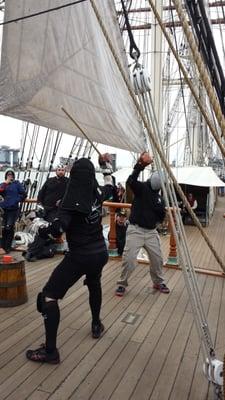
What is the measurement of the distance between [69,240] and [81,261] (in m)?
0.17

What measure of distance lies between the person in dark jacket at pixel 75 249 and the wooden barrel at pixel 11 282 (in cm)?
113

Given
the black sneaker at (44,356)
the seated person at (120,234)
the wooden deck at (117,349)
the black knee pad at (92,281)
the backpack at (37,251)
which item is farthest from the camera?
the seated person at (120,234)

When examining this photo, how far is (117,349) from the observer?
119 inches

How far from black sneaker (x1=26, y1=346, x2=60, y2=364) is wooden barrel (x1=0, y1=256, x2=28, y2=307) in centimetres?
116

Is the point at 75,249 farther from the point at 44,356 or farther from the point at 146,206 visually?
the point at 146,206

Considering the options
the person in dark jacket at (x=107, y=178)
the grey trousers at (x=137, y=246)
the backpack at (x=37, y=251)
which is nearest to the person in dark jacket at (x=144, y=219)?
the grey trousers at (x=137, y=246)

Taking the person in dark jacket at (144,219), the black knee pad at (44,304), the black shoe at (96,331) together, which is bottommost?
the black shoe at (96,331)

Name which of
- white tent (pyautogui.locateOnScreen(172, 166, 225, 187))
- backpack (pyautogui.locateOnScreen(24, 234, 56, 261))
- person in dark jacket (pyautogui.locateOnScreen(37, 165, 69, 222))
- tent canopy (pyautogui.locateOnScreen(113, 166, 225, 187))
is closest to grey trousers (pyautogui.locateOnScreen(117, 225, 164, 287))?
person in dark jacket (pyautogui.locateOnScreen(37, 165, 69, 222))

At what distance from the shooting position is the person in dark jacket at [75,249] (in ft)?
8.73

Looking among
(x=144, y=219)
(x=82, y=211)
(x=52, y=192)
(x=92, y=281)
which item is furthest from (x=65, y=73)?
(x=52, y=192)

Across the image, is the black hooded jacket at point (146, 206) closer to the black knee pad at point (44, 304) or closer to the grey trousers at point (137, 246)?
the grey trousers at point (137, 246)

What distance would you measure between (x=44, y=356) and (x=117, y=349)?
57 cm

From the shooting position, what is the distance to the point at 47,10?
275 cm

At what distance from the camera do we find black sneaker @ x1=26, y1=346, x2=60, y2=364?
2.74 m
